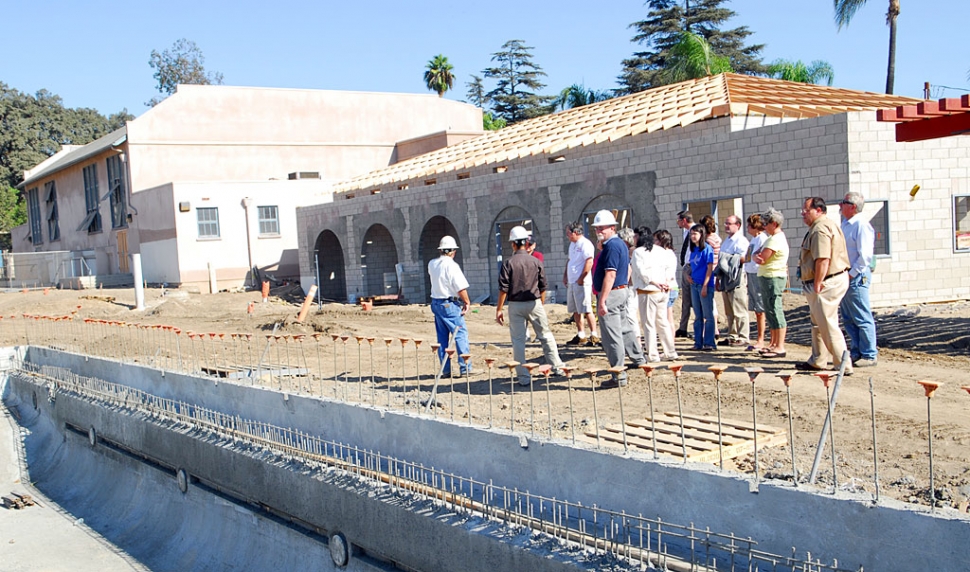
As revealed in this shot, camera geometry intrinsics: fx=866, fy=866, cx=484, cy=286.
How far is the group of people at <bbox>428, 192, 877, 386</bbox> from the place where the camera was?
841cm

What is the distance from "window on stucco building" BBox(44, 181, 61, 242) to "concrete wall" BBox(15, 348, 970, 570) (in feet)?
141

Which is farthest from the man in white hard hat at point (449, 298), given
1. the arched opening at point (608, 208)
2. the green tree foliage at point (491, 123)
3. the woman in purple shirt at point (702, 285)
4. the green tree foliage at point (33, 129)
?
the green tree foliage at point (33, 129)

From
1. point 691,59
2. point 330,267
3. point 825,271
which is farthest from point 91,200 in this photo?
point 825,271

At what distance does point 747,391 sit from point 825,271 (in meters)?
1.41

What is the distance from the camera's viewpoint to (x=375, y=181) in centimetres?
2677

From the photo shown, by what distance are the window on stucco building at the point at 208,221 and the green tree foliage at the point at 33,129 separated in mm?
40674

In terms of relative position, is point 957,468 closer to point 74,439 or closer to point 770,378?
point 770,378

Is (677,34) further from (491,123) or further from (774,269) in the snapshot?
(774,269)

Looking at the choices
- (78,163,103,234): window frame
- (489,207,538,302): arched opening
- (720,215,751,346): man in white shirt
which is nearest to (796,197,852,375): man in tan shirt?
(720,215,751,346): man in white shirt

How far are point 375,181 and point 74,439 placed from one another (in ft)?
45.7

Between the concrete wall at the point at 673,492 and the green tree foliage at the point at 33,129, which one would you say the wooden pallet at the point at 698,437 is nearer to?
the concrete wall at the point at 673,492

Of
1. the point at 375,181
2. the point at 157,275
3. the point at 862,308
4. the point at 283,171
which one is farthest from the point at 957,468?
the point at 283,171

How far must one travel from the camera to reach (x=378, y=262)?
87.7 feet

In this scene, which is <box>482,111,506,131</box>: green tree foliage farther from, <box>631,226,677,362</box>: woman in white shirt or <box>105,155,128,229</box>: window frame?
<box>631,226,677,362</box>: woman in white shirt
